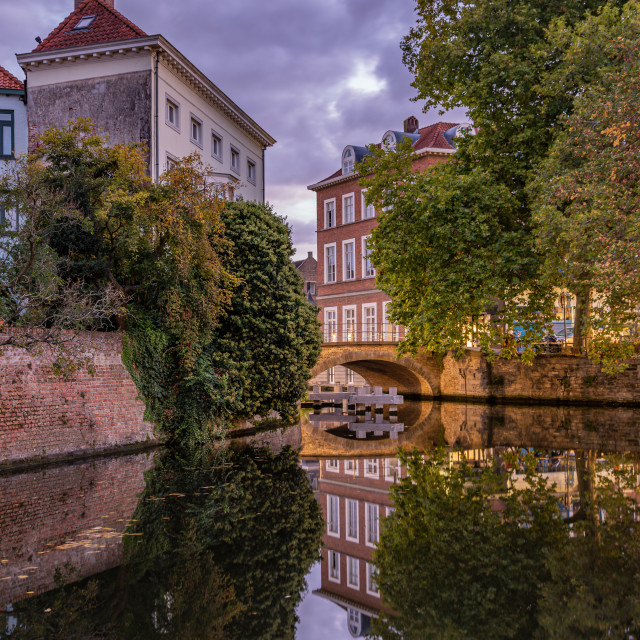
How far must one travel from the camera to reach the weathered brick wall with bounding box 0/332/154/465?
11.8m

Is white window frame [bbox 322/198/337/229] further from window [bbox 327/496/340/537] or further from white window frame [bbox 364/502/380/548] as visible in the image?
white window frame [bbox 364/502/380/548]

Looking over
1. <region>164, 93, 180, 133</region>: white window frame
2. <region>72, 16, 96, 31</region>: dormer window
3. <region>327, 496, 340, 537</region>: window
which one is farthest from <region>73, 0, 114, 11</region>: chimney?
<region>327, 496, 340, 537</region>: window

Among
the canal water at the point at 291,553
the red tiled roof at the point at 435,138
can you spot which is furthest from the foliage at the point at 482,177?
the red tiled roof at the point at 435,138

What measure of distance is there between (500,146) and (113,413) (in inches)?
558

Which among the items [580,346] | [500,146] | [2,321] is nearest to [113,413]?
[2,321]

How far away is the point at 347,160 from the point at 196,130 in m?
17.0

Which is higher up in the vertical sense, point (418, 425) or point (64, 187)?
point (64, 187)

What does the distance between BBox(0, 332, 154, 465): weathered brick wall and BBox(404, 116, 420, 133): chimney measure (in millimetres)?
34437

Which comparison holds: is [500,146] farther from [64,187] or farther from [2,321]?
[2,321]

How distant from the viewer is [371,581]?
5.27 m

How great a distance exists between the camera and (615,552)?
584 centimetres

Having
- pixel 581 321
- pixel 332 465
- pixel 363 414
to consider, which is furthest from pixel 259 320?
pixel 581 321

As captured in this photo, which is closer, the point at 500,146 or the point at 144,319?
the point at 144,319

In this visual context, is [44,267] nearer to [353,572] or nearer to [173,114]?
[353,572]
